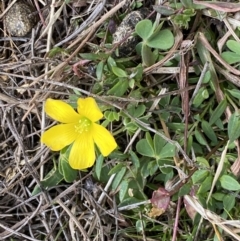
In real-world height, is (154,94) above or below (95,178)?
above

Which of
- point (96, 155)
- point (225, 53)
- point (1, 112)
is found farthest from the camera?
point (1, 112)

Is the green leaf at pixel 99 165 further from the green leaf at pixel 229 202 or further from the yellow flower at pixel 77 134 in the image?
the green leaf at pixel 229 202

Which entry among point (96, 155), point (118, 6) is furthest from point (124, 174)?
point (118, 6)

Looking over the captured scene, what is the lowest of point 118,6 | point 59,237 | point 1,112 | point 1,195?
point 59,237

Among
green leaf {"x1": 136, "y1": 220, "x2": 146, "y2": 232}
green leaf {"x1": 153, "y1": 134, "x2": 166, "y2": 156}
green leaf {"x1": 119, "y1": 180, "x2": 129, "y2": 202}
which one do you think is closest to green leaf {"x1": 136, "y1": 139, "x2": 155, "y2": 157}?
green leaf {"x1": 153, "y1": 134, "x2": 166, "y2": 156}

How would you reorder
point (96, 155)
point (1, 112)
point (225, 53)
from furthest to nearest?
1. point (1, 112)
2. point (96, 155)
3. point (225, 53)

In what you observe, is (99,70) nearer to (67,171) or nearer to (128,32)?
(128,32)

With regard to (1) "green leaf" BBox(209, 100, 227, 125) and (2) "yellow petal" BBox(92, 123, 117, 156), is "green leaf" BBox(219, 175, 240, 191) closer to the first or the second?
(1) "green leaf" BBox(209, 100, 227, 125)

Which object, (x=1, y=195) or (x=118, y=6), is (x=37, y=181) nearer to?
(x=1, y=195)
